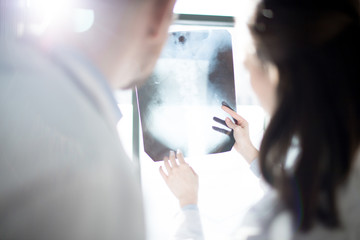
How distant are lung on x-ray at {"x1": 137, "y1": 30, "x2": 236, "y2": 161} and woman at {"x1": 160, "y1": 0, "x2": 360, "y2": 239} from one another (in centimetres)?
48

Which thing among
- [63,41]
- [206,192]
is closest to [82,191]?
[63,41]

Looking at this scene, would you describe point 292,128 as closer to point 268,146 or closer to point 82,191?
point 268,146

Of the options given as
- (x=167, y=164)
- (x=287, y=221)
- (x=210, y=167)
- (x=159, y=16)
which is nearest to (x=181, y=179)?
(x=167, y=164)

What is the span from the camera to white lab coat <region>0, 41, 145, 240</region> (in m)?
0.31

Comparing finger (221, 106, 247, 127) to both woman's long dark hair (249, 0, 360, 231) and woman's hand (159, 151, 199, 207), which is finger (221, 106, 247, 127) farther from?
woman's long dark hair (249, 0, 360, 231)

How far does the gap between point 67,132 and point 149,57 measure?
0.71 ft

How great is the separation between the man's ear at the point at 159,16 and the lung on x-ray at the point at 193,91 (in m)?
0.66

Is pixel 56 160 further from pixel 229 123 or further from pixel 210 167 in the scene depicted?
pixel 210 167

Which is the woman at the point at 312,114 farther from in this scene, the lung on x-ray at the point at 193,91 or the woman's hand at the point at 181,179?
the lung on x-ray at the point at 193,91

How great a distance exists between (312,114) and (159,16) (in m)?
0.38

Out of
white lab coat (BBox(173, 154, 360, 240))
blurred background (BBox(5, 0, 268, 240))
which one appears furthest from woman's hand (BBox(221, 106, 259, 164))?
white lab coat (BBox(173, 154, 360, 240))

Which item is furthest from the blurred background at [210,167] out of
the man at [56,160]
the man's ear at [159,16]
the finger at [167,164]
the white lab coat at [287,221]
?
the man at [56,160]

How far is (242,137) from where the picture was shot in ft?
3.75

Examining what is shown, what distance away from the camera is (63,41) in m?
0.39
